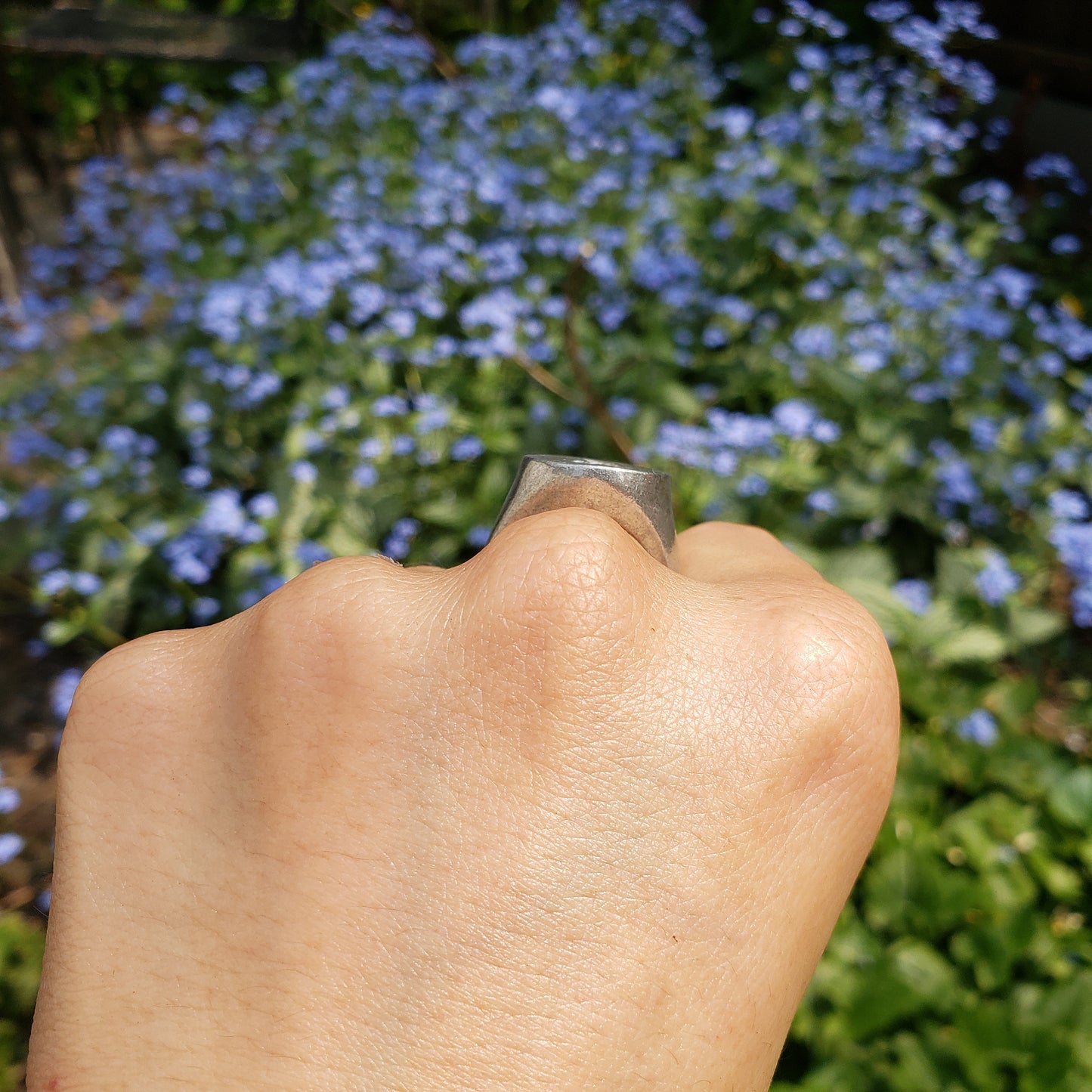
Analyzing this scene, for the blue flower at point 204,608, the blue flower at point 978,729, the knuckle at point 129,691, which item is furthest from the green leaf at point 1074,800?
the blue flower at point 204,608

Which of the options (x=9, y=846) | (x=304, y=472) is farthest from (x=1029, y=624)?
(x=9, y=846)

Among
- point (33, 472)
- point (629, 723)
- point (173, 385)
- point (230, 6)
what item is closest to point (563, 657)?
point (629, 723)

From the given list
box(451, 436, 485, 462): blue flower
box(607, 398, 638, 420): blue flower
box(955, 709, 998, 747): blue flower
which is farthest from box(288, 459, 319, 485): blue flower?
box(955, 709, 998, 747): blue flower

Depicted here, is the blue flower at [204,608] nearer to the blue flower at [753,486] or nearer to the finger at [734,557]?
the blue flower at [753,486]

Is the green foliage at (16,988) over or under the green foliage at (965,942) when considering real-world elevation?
under

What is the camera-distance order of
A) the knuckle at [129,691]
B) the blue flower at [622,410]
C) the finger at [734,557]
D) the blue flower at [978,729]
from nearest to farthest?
the knuckle at [129,691], the finger at [734,557], the blue flower at [978,729], the blue flower at [622,410]

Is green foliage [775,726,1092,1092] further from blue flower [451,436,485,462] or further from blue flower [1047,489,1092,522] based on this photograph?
Result: blue flower [451,436,485,462]

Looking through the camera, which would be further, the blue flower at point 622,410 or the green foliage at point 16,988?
the blue flower at point 622,410
